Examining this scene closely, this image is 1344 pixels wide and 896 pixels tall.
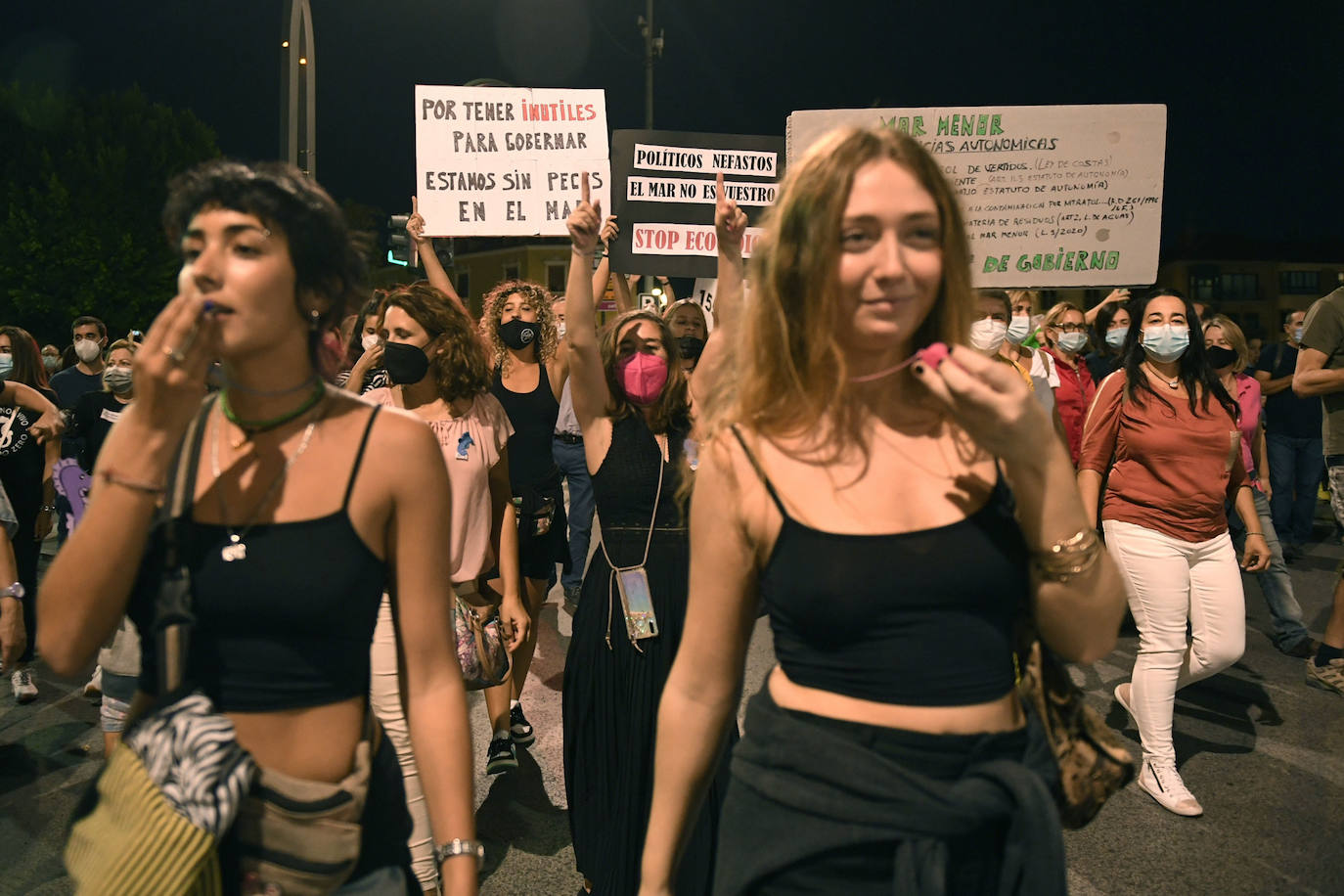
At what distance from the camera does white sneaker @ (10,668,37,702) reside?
6652mm

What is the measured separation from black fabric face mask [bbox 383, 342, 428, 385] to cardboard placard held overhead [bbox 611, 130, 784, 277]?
1.53 metres

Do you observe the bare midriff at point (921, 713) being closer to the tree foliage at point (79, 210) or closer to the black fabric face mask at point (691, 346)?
the black fabric face mask at point (691, 346)

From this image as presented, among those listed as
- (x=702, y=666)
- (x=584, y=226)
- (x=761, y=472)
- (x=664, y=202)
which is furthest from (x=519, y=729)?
(x=761, y=472)

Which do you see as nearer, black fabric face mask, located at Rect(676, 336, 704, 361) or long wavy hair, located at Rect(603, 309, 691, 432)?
long wavy hair, located at Rect(603, 309, 691, 432)

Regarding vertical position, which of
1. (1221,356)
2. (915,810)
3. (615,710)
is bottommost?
(615,710)

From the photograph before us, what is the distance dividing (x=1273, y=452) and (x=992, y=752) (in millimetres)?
11717

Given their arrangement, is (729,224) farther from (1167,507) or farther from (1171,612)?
(1171,612)

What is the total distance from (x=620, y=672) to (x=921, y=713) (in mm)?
2280

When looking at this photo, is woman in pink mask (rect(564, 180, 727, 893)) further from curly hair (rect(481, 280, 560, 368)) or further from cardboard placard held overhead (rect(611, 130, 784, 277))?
curly hair (rect(481, 280, 560, 368))

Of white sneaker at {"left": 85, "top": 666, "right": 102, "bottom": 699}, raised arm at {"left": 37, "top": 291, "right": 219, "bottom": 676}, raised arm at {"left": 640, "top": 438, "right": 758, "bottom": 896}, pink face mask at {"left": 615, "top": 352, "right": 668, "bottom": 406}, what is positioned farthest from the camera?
white sneaker at {"left": 85, "top": 666, "right": 102, "bottom": 699}

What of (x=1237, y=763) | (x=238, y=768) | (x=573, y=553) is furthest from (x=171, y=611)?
(x=573, y=553)

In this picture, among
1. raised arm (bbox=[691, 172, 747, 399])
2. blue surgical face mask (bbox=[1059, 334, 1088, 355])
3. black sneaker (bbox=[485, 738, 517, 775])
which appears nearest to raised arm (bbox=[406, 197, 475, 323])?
raised arm (bbox=[691, 172, 747, 399])

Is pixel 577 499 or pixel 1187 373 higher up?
pixel 1187 373

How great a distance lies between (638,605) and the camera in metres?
3.98
